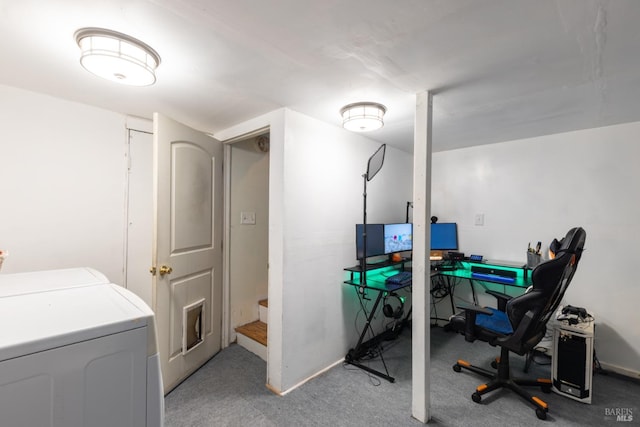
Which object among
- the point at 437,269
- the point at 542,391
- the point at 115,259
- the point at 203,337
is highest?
the point at 115,259

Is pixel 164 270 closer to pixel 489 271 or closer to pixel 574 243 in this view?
Answer: pixel 574 243

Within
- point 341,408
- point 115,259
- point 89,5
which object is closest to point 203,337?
point 115,259

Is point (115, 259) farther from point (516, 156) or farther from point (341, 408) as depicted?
point (516, 156)

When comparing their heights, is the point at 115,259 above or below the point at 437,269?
above

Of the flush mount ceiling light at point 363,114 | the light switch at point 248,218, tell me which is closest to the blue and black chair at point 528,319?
the flush mount ceiling light at point 363,114

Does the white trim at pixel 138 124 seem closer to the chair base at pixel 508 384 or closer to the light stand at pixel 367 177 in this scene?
the light stand at pixel 367 177

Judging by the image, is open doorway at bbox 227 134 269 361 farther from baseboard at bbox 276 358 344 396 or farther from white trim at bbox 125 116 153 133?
white trim at bbox 125 116 153 133

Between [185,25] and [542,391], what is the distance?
10.7ft

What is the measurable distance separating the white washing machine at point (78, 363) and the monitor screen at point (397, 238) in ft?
7.58

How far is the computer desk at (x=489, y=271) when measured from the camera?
8.30 ft

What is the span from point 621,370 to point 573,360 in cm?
84

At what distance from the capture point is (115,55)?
127 cm

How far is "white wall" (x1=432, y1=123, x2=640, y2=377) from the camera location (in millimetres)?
2369

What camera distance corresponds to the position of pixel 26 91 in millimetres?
1833
